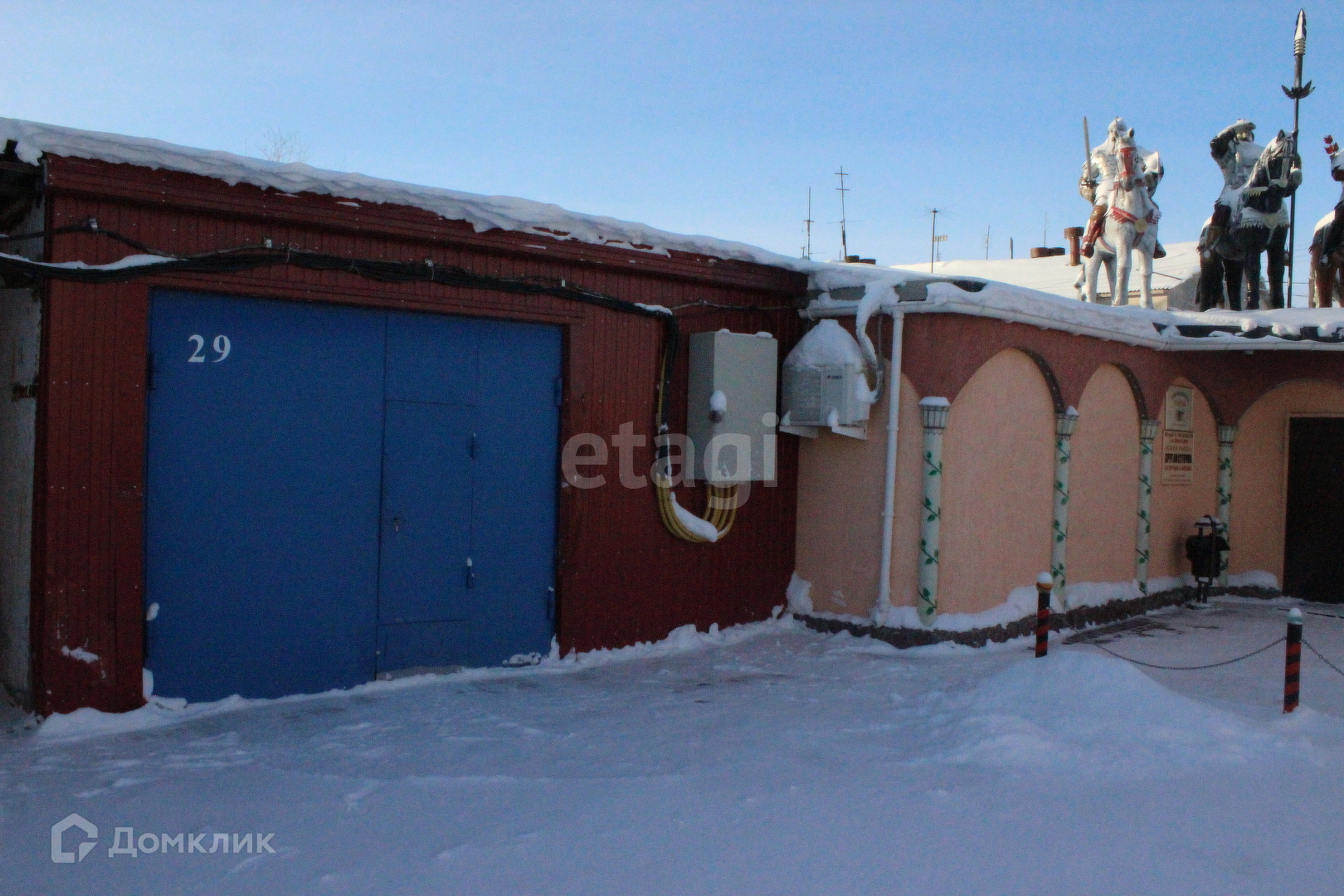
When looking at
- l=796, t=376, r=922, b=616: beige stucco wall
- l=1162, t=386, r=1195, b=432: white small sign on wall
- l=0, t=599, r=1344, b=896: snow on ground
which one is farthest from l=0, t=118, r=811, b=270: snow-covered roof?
l=1162, t=386, r=1195, b=432: white small sign on wall

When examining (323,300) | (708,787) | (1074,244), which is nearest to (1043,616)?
(708,787)

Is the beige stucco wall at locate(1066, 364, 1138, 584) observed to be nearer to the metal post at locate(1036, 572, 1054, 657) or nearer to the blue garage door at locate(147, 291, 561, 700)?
the metal post at locate(1036, 572, 1054, 657)

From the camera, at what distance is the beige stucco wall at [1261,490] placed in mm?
13422

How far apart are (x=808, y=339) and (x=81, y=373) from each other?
561 centimetres

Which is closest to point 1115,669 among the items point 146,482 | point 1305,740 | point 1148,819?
point 1305,740

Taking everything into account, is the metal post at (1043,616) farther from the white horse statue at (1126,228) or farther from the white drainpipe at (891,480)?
the white horse statue at (1126,228)

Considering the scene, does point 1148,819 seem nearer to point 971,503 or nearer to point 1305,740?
point 1305,740

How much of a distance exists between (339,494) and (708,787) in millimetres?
3120

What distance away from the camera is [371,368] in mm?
6910

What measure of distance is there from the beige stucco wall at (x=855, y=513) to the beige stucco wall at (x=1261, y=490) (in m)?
6.68

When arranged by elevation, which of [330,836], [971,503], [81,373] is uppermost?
[81,373]

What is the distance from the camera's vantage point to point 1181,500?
1284 centimetres

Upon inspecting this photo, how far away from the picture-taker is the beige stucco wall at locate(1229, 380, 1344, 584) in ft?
44.0

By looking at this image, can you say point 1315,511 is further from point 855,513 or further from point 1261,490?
point 855,513
